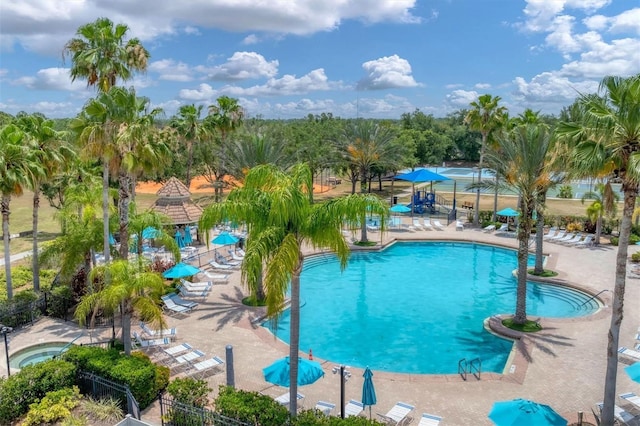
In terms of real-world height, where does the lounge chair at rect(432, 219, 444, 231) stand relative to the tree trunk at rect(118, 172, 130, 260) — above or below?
below

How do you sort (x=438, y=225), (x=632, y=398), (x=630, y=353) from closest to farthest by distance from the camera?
1. (x=632, y=398)
2. (x=630, y=353)
3. (x=438, y=225)

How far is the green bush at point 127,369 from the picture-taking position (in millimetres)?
13641

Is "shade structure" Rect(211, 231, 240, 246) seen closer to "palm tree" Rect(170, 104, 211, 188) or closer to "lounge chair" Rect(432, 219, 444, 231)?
"palm tree" Rect(170, 104, 211, 188)


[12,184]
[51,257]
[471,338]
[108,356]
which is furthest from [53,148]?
[471,338]

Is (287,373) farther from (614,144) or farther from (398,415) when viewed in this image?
(614,144)

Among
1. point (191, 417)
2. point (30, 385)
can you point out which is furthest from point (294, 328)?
point (30, 385)

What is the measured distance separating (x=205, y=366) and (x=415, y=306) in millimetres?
11663

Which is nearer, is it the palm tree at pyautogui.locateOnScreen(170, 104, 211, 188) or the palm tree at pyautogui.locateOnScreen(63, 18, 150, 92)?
the palm tree at pyautogui.locateOnScreen(63, 18, 150, 92)

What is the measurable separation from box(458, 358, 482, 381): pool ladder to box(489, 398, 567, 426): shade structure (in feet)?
14.4

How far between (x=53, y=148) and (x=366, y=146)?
22747mm

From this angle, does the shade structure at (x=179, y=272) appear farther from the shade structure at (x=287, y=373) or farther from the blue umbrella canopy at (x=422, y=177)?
the blue umbrella canopy at (x=422, y=177)

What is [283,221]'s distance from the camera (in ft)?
37.0

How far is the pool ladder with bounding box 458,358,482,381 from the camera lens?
1591 centimetres

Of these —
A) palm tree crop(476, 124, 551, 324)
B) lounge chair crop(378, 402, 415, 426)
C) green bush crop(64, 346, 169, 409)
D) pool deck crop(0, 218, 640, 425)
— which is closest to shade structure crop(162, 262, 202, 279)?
pool deck crop(0, 218, 640, 425)
